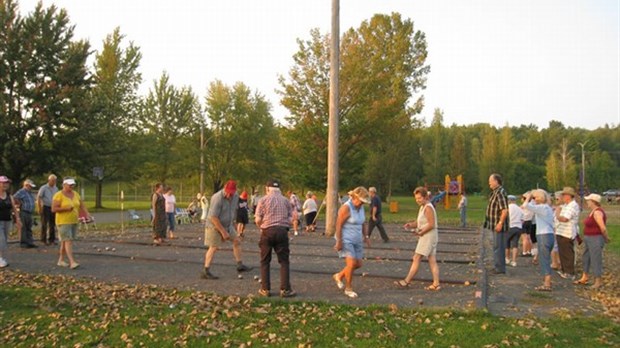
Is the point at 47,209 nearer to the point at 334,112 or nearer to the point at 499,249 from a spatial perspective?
the point at 334,112

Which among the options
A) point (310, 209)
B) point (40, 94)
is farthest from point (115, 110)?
point (310, 209)

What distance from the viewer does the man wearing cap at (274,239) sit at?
920 cm

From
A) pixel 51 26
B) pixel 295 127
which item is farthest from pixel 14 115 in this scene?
pixel 295 127

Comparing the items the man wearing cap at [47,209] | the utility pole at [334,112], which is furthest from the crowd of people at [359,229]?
the utility pole at [334,112]

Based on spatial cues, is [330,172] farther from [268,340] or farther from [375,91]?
[375,91]

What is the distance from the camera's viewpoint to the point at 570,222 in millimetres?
11836

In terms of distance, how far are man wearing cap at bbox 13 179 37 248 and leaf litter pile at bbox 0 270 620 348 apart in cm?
715

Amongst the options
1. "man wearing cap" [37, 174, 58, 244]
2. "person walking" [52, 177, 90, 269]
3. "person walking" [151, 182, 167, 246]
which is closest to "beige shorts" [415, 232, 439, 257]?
"person walking" [52, 177, 90, 269]

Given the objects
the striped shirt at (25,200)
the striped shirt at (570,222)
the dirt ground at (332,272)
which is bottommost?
the dirt ground at (332,272)

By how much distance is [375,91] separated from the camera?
38.2 m

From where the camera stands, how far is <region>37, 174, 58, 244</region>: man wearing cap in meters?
16.0

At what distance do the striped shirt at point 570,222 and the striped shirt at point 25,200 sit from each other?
43.4 feet

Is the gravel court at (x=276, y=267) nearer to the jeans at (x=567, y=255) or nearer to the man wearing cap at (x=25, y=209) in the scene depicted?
the man wearing cap at (x=25, y=209)

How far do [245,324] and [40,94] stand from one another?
3206 centimetres
